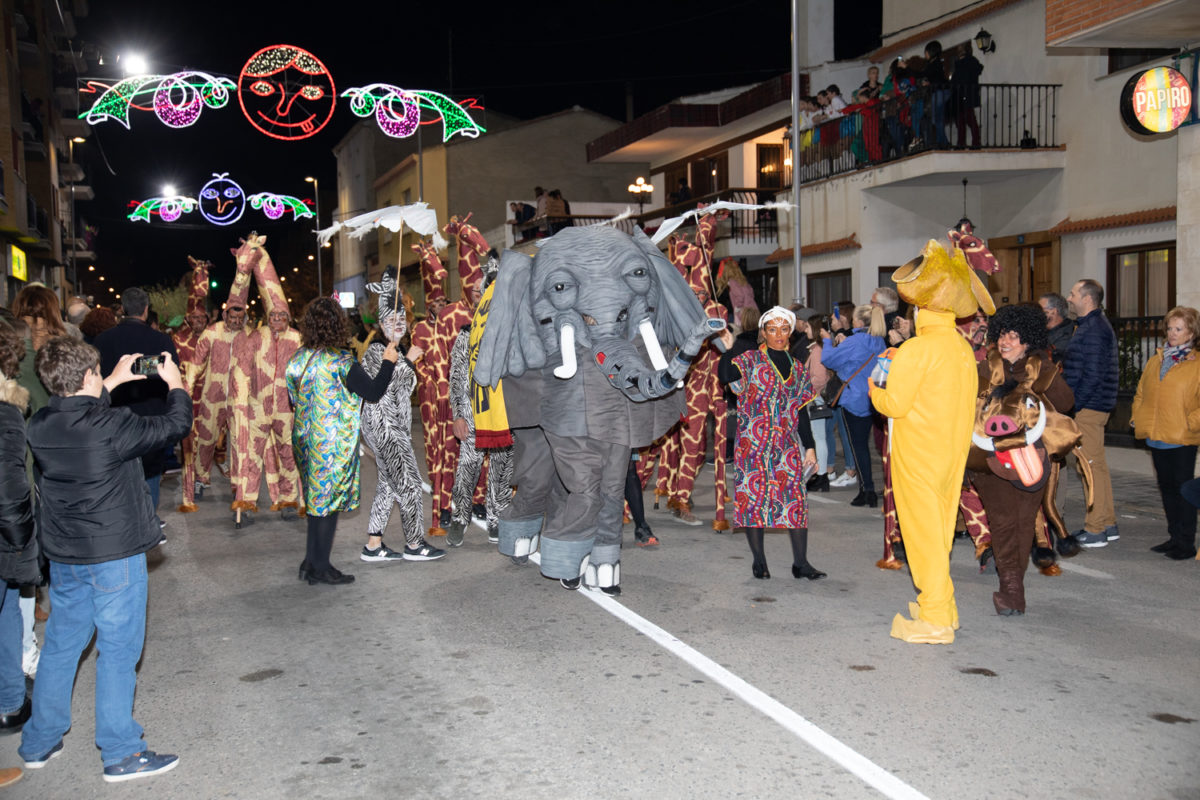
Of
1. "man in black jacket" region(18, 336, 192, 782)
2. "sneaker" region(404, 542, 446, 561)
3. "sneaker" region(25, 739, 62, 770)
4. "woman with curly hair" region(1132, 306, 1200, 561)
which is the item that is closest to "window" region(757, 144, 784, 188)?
"woman with curly hair" region(1132, 306, 1200, 561)

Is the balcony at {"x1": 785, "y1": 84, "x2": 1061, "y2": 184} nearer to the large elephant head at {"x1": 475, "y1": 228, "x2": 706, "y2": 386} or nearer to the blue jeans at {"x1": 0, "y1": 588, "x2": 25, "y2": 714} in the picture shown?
the large elephant head at {"x1": 475, "y1": 228, "x2": 706, "y2": 386}

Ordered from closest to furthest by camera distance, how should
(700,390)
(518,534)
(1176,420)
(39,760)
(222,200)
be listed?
(39,760) < (518,534) < (1176,420) < (700,390) < (222,200)

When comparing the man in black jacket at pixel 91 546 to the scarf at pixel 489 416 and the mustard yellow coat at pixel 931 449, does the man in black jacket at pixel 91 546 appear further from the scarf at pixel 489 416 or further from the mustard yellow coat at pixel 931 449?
the mustard yellow coat at pixel 931 449

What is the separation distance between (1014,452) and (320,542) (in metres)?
4.15

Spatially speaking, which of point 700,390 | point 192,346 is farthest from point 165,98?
point 700,390

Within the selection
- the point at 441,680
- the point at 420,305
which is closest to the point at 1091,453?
the point at 441,680

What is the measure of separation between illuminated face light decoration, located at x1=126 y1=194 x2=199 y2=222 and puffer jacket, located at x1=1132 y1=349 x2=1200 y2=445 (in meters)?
14.9

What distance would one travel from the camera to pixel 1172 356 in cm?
775

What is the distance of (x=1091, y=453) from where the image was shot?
8.14 m

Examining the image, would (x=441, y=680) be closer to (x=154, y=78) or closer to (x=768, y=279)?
(x=154, y=78)

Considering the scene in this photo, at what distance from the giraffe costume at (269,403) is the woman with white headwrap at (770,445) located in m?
4.62

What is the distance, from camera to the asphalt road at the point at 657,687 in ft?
13.1

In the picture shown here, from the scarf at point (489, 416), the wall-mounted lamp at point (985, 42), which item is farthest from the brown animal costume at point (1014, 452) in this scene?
the wall-mounted lamp at point (985, 42)

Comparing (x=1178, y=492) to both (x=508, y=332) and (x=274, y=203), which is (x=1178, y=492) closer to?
(x=508, y=332)
